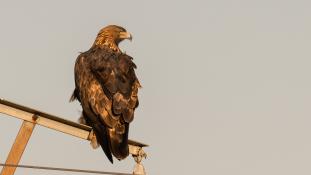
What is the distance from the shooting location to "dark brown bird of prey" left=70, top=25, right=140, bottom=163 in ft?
35.2

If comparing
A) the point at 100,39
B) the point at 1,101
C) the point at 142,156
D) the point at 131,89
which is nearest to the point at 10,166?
the point at 1,101

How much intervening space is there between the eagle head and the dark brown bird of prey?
75 cm

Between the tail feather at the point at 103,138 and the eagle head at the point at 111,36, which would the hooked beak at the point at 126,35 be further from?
the tail feather at the point at 103,138

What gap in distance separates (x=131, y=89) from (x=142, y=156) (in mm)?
2573

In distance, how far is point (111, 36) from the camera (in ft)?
49.6

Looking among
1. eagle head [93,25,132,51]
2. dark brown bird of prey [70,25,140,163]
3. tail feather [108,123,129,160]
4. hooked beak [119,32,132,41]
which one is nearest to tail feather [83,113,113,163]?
dark brown bird of prey [70,25,140,163]

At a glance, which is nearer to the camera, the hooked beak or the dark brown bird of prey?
the dark brown bird of prey

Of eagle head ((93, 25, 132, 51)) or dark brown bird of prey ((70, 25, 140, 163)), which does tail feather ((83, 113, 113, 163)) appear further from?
eagle head ((93, 25, 132, 51))

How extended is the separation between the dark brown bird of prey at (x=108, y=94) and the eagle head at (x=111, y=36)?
2.45ft

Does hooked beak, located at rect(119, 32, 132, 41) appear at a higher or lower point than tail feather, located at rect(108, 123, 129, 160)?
higher

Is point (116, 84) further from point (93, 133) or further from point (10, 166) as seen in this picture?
point (10, 166)

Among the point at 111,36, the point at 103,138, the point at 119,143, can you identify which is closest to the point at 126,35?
the point at 111,36

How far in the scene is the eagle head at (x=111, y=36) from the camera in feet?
48.8

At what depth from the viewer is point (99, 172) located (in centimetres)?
786
